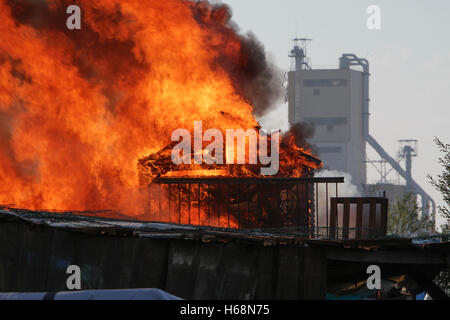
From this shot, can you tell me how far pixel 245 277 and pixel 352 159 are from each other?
117349mm

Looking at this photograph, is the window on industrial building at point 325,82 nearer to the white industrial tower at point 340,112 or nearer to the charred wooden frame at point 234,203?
the white industrial tower at point 340,112

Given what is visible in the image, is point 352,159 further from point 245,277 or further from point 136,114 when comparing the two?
point 245,277

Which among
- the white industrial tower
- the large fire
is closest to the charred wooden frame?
the large fire

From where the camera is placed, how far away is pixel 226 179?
35750mm

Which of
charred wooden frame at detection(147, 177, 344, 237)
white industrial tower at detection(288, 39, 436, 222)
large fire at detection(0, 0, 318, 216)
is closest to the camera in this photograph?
charred wooden frame at detection(147, 177, 344, 237)

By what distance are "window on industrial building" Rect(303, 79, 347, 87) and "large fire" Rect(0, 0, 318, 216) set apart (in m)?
101

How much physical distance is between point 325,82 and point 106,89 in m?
105

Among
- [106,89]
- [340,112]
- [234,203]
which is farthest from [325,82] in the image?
[234,203]

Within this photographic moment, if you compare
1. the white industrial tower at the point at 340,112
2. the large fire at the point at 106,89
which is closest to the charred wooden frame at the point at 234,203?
the large fire at the point at 106,89

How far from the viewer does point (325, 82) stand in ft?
464

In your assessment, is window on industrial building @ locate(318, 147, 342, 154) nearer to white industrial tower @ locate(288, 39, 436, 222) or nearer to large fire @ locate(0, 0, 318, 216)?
white industrial tower @ locate(288, 39, 436, 222)

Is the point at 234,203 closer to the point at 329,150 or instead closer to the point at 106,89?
the point at 106,89

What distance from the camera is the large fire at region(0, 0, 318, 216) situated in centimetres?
3906
